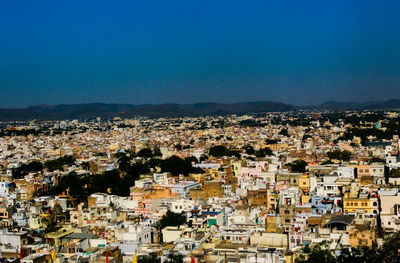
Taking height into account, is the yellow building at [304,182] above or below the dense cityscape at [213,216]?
above

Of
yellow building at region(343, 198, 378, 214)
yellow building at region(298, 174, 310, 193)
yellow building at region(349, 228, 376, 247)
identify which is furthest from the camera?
yellow building at region(298, 174, 310, 193)

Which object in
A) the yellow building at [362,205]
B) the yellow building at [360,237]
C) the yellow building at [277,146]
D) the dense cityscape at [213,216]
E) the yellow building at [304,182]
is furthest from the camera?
the yellow building at [277,146]

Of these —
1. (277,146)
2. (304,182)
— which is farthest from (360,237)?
(277,146)

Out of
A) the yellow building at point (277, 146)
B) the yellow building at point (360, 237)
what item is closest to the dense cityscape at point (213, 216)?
the yellow building at point (360, 237)

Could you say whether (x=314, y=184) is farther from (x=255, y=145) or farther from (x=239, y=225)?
(x=255, y=145)

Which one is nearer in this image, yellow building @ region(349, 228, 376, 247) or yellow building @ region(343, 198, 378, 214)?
yellow building @ region(349, 228, 376, 247)

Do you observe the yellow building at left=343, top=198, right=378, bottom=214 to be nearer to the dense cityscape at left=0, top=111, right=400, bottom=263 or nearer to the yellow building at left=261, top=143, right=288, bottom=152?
the dense cityscape at left=0, top=111, right=400, bottom=263

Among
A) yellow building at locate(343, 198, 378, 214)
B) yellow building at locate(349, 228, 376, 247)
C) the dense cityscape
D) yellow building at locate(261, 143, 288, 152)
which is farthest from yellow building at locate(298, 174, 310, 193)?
yellow building at locate(261, 143, 288, 152)

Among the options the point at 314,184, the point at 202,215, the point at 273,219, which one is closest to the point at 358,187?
the point at 314,184

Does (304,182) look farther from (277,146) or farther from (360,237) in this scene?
(277,146)

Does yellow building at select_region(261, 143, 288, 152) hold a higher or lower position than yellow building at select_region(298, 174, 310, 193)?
lower

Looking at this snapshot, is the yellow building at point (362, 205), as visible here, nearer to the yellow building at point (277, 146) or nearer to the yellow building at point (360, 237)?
the yellow building at point (360, 237)
